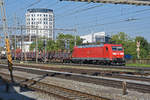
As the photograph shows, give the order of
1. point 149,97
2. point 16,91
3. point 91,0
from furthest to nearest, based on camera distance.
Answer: point 91,0 < point 16,91 < point 149,97

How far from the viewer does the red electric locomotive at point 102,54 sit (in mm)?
36719

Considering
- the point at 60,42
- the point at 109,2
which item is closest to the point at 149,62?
the point at 109,2

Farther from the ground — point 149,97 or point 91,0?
point 91,0

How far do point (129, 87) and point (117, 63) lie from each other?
22956mm

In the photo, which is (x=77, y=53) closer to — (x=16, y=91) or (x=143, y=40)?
(x=16, y=91)

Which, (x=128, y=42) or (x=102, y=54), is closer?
(x=102, y=54)

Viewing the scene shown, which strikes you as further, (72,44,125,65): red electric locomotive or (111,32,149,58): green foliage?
(111,32,149,58): green foliage

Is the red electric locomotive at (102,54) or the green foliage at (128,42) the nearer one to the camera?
the red electric locomotive at (102,54)

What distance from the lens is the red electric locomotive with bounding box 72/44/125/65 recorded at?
3672 centimetres

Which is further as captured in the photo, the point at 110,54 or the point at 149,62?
the point at 149,62

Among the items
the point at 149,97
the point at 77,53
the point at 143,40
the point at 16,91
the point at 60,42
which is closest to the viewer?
the point at 149,97

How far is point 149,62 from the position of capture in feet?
135

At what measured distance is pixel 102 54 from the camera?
38000 millimetres

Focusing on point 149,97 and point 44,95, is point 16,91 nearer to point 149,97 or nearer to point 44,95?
point 44,95
